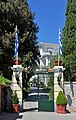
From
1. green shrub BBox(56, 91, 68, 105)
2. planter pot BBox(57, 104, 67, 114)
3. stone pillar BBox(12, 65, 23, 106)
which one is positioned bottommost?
planter pot BBox(57, 104, 67, 114)

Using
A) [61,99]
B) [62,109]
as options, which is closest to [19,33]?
[61,99]

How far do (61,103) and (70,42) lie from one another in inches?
236

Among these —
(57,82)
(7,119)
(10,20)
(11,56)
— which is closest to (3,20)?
(10,20)

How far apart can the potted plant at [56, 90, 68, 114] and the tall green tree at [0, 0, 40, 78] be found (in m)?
7.96

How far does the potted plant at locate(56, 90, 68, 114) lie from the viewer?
2045 centimetres

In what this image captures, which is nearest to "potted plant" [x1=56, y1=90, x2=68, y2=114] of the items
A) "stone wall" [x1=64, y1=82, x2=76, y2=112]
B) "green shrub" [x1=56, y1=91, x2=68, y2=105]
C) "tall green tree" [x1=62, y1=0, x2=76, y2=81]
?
"green shrub" [x1=56, y1=91, x2=68, y2=105]

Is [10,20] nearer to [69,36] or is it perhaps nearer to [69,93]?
[69,36]

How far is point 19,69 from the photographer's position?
846 inches

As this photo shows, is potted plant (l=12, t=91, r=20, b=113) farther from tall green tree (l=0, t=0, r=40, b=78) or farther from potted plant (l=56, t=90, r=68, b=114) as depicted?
tall green tree (l=0, t=0, r=40, b=78)

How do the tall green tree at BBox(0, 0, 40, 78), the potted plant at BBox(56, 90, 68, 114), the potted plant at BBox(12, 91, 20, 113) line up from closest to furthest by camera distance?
the potted plant at BBox(56, 90, 68, 114) → the potted plant at BBox(12, 91, 20, 113) → the tall green tree at BBox(0, 0, 40, 78)

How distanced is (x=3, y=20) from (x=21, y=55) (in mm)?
3901

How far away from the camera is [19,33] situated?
30047 mm

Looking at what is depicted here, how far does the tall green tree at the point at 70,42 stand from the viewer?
77.8 feet

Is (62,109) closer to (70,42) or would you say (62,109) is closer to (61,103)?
(61,103)
